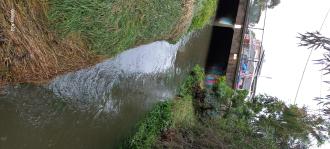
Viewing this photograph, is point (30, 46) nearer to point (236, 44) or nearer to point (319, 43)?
point (319, 43)

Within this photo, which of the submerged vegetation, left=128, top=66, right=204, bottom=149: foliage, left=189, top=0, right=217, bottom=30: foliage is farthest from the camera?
left=189, top=0, right=217, bottom=30: foliage

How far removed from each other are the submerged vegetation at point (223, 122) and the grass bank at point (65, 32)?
2.83m

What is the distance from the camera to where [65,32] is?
7.21 m

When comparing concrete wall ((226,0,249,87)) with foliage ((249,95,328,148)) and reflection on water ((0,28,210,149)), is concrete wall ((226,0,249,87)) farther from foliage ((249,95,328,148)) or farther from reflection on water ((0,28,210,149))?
reflection on water ((0,28,210,149))

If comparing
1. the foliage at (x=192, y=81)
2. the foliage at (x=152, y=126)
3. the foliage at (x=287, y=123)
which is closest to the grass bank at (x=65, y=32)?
the foliage at (x=152, y=126)

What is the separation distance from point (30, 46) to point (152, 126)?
5.76 meters

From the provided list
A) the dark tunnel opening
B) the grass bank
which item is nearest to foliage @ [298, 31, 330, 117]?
the grass bank

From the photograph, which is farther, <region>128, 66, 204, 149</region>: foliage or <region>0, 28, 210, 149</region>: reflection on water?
<region>128, 66, 204, 149</region>: foliage

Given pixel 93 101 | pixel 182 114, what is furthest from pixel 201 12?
pixel 93 101

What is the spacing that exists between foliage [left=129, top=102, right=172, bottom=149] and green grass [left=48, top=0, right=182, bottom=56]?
2.33 metres

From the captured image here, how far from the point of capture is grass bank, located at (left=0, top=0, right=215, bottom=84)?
248 inches

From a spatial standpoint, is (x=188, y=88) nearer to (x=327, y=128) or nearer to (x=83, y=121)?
(x=327, y=128)

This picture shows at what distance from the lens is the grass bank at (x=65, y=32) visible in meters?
6.31

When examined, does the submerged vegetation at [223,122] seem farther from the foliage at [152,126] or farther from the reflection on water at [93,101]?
the reflection on water at [93,101]
